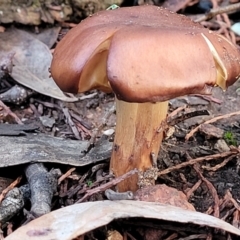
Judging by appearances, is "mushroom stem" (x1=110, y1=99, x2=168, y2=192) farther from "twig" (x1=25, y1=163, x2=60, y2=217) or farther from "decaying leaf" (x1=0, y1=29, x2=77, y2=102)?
"decaying leaf" (x1=0, y1=29, x2=77, y2=102)

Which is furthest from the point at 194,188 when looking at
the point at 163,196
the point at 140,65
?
the point at 140,65

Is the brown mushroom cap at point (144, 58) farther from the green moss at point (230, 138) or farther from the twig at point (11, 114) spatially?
the twig at point (11, 114)

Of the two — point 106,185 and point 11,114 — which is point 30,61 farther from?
point 106,185

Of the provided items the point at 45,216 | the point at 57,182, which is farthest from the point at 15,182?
the point at 45,216

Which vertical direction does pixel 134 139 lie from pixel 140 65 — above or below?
below

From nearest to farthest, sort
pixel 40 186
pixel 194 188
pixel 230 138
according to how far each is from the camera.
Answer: pixel 40 186, pixel 194 188, pixel 230 138

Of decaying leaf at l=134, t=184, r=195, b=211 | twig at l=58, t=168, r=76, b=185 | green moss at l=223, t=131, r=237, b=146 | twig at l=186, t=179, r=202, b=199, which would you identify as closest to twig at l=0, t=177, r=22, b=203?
twig at l=58, t=168, r=76, b=185

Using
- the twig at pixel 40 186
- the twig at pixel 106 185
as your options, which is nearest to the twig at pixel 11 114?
the twig at pixel 40 186
